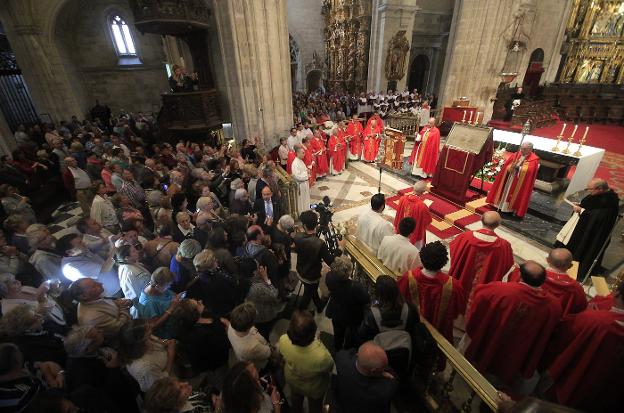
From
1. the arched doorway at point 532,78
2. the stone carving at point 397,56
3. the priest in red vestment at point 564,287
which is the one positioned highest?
the stone carving at point 397,56

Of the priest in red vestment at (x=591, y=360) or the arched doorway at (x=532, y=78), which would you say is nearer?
the priest in red vestment at (x=591, y=360)

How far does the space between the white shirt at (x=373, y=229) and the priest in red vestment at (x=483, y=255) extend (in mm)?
923

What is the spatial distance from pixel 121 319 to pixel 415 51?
69.1ft

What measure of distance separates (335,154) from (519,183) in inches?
204

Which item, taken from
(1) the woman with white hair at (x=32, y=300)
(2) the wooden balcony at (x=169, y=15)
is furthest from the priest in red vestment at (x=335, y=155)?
(1) the woman with white hair at (x=32, y=300)

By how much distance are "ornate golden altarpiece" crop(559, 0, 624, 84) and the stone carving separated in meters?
10.5

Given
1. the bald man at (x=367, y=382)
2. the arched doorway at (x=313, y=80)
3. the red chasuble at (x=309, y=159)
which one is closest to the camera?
the bald man at (x=367, y=382)

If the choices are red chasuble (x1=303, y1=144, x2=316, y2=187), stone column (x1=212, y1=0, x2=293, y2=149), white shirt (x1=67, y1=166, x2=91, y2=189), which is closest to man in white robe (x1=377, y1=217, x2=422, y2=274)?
red chasuble (x1=303, y1=144, x2=316, y2=187)

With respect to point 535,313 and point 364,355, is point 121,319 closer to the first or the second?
point 364,355

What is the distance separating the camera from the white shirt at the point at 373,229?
358 cm

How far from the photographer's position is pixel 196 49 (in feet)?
30.2

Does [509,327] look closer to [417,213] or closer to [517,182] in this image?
[417,213]

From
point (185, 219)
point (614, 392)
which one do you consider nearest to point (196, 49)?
point (185, 219)

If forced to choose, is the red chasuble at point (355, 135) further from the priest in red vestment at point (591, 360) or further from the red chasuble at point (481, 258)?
the priest in red vestment at point (591, 360)
